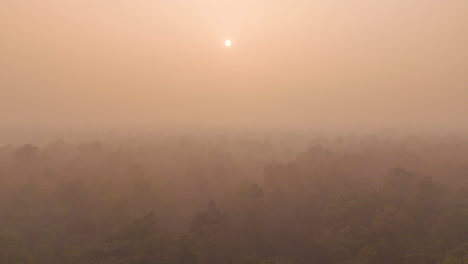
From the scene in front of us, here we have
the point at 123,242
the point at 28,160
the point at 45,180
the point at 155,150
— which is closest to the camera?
the point at 123,242

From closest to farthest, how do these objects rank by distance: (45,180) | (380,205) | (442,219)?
1. (442,219)
2. (380,205)
3. (45,180)

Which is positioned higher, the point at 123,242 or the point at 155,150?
the point at 155,150

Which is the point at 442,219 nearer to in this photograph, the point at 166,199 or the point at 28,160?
the point at 166,199

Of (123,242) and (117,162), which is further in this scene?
(117,162)

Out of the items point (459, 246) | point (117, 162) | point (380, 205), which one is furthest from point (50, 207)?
point (459, 246)

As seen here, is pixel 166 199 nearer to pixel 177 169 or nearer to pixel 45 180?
pixel 177 169

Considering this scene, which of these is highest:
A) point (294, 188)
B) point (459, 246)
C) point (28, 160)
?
point (28, 160)
